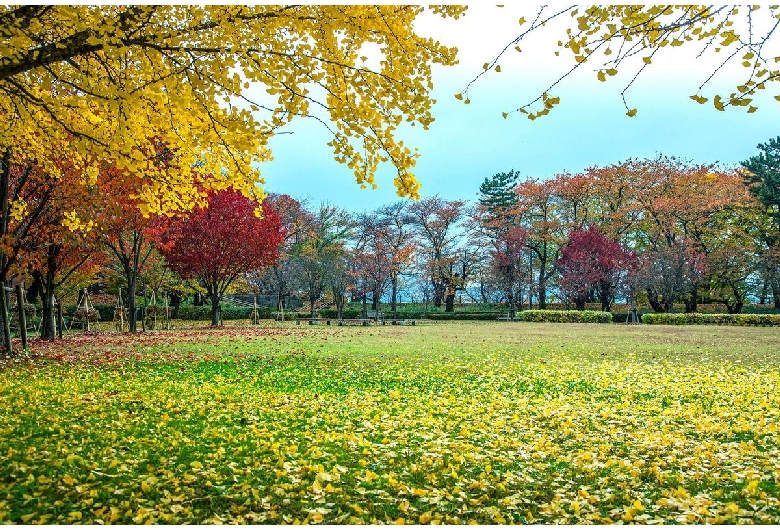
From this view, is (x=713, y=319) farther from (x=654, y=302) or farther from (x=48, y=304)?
(x=48, y=304)

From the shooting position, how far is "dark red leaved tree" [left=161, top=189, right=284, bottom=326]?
2205 cm

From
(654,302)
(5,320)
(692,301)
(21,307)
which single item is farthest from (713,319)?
(5,320)

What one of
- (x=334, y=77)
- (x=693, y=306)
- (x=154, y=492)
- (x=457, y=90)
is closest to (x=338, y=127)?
(x=334, y=77)

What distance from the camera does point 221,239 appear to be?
22.3 metres

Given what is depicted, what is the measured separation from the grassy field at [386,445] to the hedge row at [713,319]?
2126 centimetres

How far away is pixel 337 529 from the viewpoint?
2963 mm

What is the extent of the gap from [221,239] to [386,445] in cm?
1929

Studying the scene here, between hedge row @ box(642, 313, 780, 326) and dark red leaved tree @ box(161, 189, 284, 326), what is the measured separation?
2193 cm

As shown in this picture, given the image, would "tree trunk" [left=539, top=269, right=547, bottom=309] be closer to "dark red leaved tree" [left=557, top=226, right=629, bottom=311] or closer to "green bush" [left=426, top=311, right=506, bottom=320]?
"dark red leaved tree" [left=557, top=226, right=629, bottom=311]

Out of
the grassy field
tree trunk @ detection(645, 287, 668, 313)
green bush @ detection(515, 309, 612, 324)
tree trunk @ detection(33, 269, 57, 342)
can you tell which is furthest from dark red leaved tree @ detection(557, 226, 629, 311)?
tree trunk @ detection(33, 269, 57, 342)

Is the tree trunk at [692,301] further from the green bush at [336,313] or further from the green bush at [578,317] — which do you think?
the green bush at [336,313]

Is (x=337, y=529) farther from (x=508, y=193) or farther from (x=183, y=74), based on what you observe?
(x=508, y=193)

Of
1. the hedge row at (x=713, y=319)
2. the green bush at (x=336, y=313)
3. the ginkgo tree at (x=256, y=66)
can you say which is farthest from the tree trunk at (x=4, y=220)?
the hedge row at (x=713, y=319)

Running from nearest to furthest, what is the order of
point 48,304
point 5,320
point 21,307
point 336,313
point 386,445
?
point 386,445 < point 5,320 < point 21,307 < point 48,304 < point 336,313
